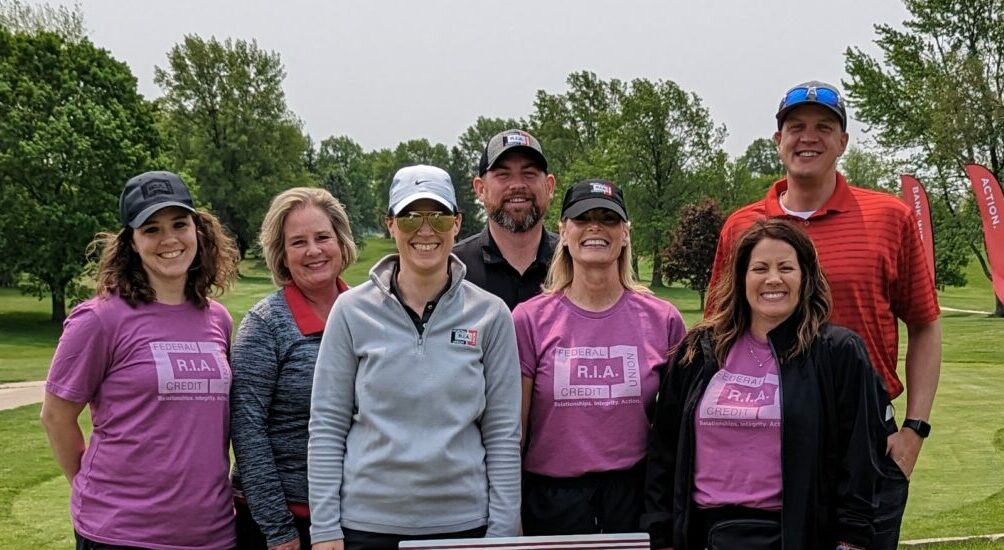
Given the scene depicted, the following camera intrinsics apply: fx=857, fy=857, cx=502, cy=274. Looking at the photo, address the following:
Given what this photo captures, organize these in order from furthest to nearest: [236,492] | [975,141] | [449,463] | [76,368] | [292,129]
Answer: [292,129] < [975,141] < [236,492] < [76,368] < [449,463]

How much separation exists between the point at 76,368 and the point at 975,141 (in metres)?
40.4

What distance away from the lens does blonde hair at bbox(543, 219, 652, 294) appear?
12.2ft

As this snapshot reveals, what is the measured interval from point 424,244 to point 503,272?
1.39 m

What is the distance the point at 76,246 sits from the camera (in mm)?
30297

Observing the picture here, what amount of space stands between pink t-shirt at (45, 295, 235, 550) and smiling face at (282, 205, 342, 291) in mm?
562

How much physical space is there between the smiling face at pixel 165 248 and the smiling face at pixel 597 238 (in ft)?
5.40

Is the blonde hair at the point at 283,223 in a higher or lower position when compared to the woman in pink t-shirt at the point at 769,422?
higher

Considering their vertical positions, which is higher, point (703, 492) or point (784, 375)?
point (784, 375)

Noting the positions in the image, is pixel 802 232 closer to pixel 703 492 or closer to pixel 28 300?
pixel 703 492

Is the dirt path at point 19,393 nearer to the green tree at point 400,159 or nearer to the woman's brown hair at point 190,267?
the woman's brown hair at point 190,267

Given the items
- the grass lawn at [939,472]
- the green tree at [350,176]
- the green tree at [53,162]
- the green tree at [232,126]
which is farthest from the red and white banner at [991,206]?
the green tree at [350,176]

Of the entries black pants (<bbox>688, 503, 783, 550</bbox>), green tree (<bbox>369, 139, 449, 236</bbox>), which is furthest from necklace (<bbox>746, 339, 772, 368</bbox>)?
green tree (<bbox>369, 139, 449, 236</bbox>)

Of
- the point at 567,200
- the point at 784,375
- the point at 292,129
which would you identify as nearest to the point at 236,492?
the point at 567,200

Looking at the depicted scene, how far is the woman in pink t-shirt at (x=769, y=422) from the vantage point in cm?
318
